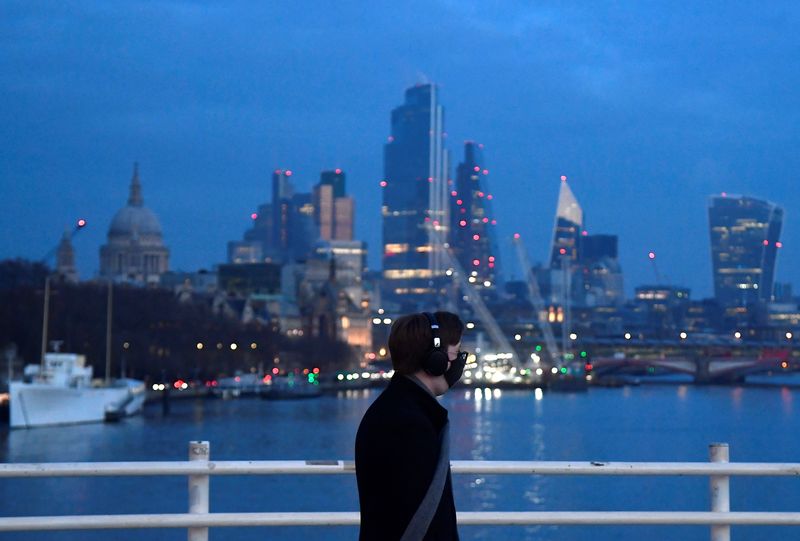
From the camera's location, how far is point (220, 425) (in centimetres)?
6231

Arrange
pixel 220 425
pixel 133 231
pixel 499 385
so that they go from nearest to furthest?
pixel 220 425
pixel 499 385
pixel 133 231

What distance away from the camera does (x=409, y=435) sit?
4.79 metres

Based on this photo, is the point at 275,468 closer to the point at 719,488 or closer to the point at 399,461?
the point at 399,461

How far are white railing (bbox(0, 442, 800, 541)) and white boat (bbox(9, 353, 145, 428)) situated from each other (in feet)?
193

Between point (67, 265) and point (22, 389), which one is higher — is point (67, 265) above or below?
above

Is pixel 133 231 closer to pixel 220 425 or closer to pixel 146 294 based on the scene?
pixel 146 294

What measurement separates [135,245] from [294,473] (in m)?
170

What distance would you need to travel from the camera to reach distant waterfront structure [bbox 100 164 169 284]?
172m

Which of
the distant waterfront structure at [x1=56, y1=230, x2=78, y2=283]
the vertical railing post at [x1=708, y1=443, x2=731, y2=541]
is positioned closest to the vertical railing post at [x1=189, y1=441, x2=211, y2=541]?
the vertical railing post at [x1=708, y1=443, x2=731, y2=541]

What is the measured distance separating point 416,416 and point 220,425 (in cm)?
5814

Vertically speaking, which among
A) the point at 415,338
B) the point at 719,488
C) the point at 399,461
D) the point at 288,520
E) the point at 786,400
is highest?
the point at 415,338

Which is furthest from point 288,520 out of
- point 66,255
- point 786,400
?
point 66,255

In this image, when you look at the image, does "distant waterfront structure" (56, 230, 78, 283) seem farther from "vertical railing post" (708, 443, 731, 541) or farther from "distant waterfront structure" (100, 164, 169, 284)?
"vertical railing post" (708, 443, 731, 541)

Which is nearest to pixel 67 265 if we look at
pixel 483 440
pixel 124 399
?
pixel 124 399
